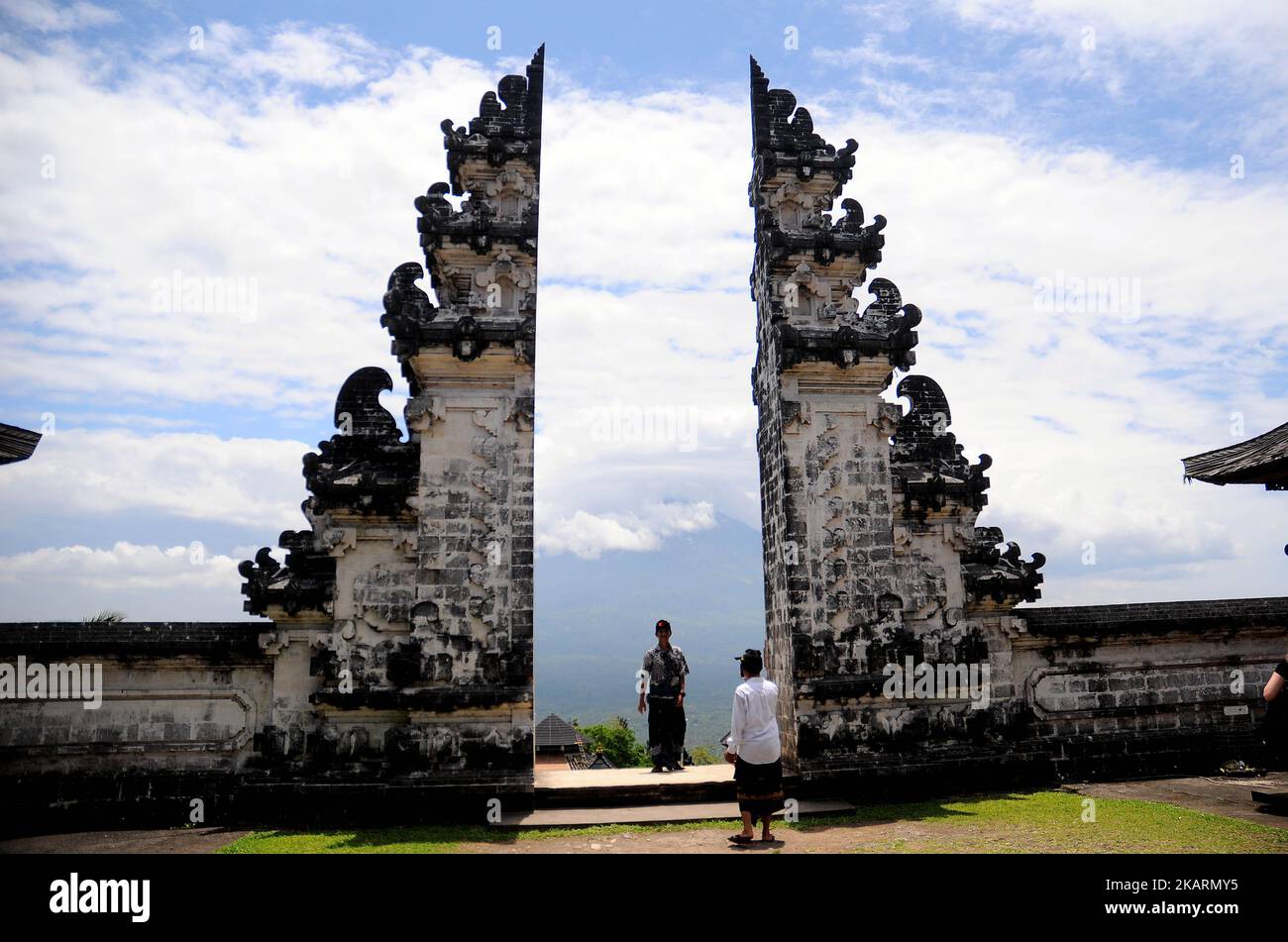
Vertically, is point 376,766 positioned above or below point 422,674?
below

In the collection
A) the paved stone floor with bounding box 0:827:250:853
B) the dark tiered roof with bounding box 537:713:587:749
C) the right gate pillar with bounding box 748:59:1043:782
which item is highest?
the right gate pillar with bounding box 748:59:1043:782

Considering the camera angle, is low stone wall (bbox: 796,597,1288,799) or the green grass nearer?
the green grass

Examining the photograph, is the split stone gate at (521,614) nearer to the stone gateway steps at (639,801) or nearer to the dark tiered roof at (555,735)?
the stone gateway steps at (639,801)

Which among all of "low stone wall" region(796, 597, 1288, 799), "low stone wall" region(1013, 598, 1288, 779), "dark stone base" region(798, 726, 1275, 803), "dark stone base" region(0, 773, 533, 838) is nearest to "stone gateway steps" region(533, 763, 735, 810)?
"dark stone base" region(0, 773, 533, 838)

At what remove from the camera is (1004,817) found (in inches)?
389

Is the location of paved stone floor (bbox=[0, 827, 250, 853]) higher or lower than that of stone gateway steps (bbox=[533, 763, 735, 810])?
lower

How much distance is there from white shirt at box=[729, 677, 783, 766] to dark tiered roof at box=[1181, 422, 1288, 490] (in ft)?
21.1

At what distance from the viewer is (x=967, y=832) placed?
9.17 m

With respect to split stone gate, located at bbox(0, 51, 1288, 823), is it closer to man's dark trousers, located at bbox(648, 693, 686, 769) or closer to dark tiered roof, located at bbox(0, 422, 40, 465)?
man's dark trousers, located at bbox(648, 693, 686, 769)

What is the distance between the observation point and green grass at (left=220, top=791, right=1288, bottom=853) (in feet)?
27.5

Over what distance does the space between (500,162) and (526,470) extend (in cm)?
469

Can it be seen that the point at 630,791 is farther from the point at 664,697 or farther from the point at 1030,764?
the point at 1030,764

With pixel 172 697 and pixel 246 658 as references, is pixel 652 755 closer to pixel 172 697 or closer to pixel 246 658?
pixel 246 658
